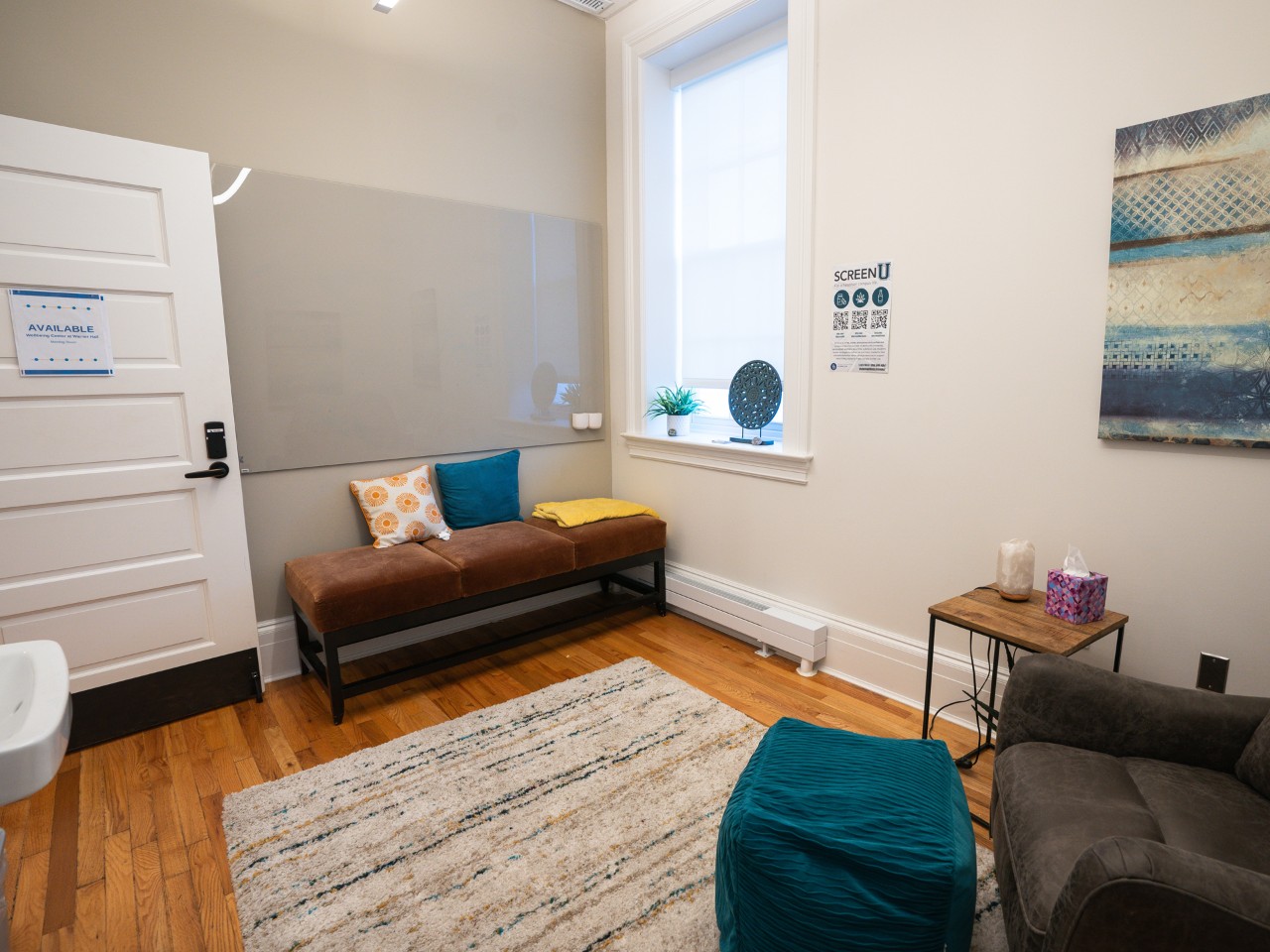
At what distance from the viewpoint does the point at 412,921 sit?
1.73m

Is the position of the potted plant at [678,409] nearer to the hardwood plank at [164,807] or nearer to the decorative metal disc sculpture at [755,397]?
the decorative metal disc sculpture at [755,397]

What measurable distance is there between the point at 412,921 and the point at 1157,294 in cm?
262

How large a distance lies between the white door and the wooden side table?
2.65 meters

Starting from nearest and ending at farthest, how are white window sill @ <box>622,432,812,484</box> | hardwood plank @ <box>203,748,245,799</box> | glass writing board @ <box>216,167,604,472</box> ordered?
1. hardwood plank @ <box>203,748,245,799</box>
2. glass writing board @ <box>216,167,604,472</box>
3. white window sill @ <box>622,432,812,484</box>

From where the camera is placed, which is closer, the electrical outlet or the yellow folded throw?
the electrical outlet

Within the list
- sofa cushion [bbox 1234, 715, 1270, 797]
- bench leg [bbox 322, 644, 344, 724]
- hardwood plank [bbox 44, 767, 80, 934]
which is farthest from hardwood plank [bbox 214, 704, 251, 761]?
sofa cushion [bbox 1234, 715, 1270, 797]

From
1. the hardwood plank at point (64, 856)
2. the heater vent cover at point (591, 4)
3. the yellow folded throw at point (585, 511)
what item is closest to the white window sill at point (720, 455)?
the yellow folded throw at point (585, 511)

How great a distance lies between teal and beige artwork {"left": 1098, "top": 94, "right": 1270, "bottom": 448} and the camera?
6.07 feet

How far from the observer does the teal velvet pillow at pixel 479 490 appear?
3.42 metres

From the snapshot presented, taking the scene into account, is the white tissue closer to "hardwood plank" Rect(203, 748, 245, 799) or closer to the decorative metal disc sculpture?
the decorative metal disc sculpture

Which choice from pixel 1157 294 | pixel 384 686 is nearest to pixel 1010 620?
pixel 1157 294

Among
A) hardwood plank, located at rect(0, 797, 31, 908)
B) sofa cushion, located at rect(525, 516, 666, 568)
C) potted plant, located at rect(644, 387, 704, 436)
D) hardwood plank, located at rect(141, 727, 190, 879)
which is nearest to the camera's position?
hardwood plank, located at rect(0, 797, 31, 908)

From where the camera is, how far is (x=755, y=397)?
11.3 feet

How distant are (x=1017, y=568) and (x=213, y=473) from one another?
2857 millimetres
